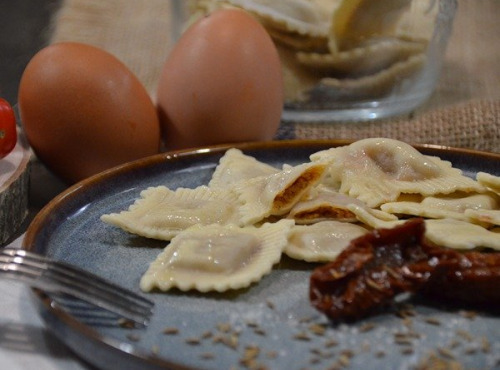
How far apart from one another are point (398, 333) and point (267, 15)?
1.45 metres

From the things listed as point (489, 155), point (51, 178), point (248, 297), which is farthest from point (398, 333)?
point (51, 178)

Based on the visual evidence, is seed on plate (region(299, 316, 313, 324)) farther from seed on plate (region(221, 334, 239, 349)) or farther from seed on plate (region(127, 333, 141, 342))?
seed on plate (region(127, 333, 141, 342))

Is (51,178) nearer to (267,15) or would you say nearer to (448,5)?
(267,15)

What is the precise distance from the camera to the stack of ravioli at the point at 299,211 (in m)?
1.41

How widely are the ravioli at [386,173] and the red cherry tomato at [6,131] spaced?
764mm

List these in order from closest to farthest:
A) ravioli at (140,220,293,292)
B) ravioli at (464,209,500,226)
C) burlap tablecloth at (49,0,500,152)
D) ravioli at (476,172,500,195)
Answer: ravioli at (140,220,293,292) → ravioli at (464,209,500,226) → ravioli at (476,172,500,195) → burlap tablecloth at (49,0,500,152)

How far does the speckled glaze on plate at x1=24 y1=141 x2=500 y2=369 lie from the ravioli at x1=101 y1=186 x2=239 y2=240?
0.04m

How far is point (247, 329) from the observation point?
122cm

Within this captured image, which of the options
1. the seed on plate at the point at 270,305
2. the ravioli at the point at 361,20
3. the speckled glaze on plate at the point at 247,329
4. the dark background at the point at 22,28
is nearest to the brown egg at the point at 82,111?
the speckled glaze on plate at the point at 247,329

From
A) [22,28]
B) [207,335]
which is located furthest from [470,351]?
[22,28]

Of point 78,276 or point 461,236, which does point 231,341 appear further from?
point 461,236

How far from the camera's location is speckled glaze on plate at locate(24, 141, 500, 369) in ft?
3.69

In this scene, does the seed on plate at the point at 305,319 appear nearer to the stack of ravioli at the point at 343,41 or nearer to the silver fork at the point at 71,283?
the silver fork at the point at 71,283

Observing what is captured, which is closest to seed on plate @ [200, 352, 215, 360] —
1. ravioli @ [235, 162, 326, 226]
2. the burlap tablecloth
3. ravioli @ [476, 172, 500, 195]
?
ravioli @ [235, 162, 326, 226]
